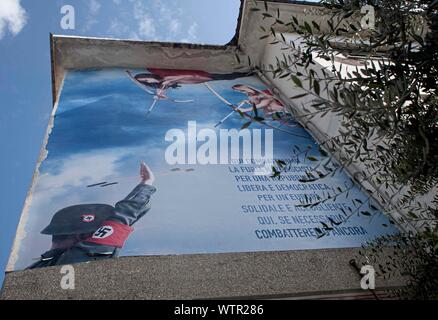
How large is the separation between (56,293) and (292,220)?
3110 mm

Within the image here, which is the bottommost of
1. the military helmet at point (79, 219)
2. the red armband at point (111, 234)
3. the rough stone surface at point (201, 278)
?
the rough stone surface at point (201, 278)

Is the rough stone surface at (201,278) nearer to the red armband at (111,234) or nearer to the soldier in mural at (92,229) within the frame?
the soldier in mural at (92,229)

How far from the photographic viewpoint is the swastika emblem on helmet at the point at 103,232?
5170mm

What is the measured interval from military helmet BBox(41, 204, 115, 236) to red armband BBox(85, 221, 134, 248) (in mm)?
93

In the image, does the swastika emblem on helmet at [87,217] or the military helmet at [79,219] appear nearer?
the military helmet at [79,219]

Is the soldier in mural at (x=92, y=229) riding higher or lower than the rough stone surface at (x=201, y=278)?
Result: higher

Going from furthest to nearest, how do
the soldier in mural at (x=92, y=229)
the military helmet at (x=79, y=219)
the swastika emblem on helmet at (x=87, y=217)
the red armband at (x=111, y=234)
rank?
the swastika emblem on helmet at (x=87, y=217) < the military helmet at (x=79, y=219) < the red armband at (x=111, y=234) < the soldier in mural at (x=92, y=229)

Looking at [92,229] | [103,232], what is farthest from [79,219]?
[103,232]

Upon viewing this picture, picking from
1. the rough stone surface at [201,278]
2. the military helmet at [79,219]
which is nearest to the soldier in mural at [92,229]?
the military helmet at [79,219]

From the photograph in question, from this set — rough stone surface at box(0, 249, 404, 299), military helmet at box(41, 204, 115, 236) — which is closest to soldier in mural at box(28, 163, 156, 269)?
military helmet at box(41, 204, 115, 236)

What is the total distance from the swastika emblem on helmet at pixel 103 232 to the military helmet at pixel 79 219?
0.06m

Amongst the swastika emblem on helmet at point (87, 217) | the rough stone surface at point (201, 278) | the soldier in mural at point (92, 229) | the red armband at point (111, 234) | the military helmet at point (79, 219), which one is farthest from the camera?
the swastika emblem on helmet at point (87, 217)

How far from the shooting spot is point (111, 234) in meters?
5.22
